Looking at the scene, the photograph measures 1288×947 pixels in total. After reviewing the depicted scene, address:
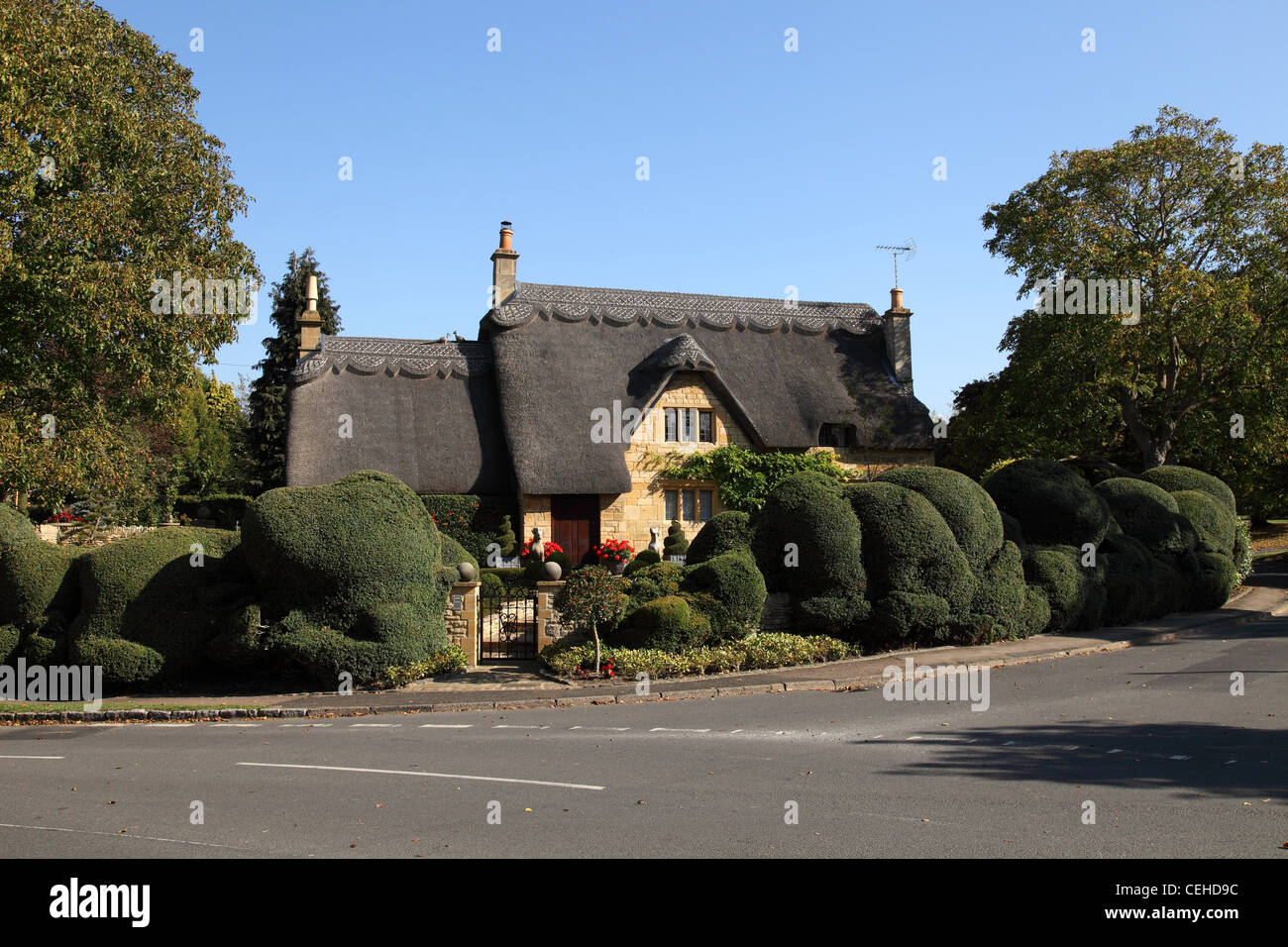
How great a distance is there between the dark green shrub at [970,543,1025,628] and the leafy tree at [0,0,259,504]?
16.3 meters

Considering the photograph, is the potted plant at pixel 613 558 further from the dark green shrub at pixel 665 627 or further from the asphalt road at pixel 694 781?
the asphalt road at pixel 694 781

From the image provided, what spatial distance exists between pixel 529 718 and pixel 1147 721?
7269 millimetres

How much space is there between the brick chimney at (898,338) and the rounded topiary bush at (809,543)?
18.4 meters

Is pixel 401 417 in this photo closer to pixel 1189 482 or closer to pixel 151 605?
pixel 151 605

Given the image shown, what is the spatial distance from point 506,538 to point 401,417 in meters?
5.11

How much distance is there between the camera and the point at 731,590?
52.0 ft

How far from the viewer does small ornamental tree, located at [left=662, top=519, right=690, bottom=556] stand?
27.4 metres

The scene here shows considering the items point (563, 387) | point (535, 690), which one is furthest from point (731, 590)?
point (563, 387)

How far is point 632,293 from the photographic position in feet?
115

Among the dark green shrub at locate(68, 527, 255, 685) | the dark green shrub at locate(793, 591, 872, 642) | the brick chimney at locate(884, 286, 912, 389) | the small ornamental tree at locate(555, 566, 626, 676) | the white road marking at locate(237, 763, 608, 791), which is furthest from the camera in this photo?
the brick chimney at locate(884, 286, 912, 389)

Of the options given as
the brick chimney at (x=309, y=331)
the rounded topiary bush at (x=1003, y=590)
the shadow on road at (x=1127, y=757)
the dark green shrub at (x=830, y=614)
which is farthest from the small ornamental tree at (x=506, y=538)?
the shadow on road at (x=1127, y=757)

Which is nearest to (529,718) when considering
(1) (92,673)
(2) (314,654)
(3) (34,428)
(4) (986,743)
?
(2) (314,654)

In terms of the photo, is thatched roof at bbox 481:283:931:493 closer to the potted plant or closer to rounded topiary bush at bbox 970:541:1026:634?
the potted plant

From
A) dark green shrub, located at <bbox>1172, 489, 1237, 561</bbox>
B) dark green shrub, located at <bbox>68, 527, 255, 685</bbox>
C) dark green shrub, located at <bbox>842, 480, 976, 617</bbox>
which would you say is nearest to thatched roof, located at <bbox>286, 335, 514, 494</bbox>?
dark green shrub, located at <bbox>68, 527, 255, 685</bbox>
